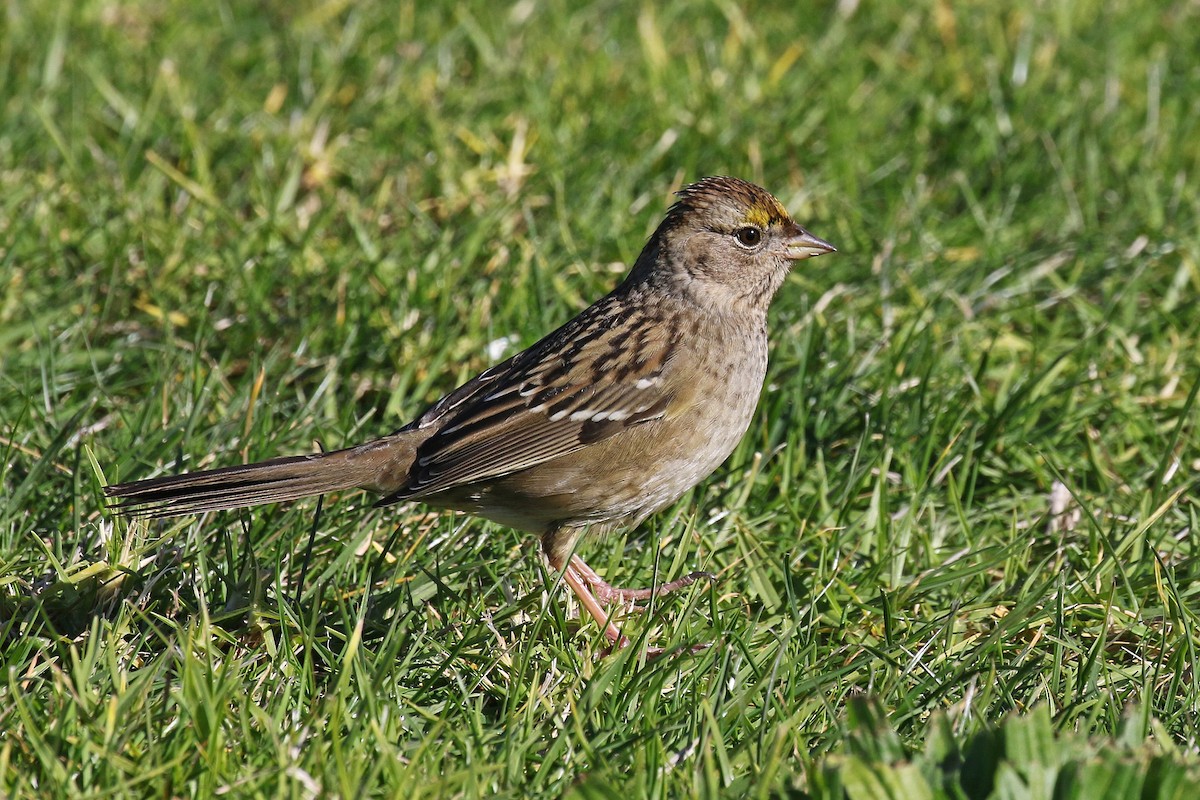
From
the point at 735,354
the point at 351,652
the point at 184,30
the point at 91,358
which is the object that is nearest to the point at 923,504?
the point at 735,354

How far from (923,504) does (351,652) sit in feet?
6.87

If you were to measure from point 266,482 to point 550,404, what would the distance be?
876mm

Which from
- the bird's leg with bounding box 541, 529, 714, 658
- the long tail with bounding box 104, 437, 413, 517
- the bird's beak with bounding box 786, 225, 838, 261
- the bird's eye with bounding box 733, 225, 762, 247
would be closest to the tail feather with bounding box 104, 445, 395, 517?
the long tail with bounding box 104, 437, 413, 517

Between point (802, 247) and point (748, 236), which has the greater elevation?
point (748, 236)

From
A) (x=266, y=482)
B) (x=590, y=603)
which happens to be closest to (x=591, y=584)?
(x=590, y=603)

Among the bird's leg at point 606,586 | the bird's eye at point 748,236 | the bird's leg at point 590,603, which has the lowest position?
the bird's leg at point 606,586

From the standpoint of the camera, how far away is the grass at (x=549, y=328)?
11.3ft

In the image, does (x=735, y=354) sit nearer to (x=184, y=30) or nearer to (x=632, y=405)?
(x=632, y=405)

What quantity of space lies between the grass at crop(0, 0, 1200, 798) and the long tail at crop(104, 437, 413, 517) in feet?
0.68

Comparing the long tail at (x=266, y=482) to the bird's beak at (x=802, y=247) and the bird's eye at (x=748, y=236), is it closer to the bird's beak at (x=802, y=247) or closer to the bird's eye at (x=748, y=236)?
the bird's eye at (x=748, y=236)

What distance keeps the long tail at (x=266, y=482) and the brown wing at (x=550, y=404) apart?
0.11 meters

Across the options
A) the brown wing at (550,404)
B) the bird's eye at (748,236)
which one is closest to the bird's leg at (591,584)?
the brown wing at (550,404)

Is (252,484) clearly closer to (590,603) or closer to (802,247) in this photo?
(590,603)

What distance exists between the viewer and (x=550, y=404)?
441cm
